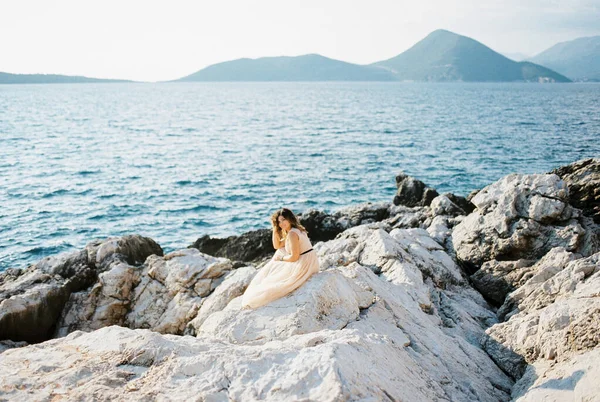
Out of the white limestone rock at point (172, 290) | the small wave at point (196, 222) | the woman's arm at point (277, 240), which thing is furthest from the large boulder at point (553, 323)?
the small wave at point (196, 222)

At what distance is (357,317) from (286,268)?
188cm

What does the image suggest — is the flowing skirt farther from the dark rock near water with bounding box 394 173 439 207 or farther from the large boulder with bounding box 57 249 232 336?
the dark rock near water with bounding box 394 173 439 207

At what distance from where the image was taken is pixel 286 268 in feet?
34.5

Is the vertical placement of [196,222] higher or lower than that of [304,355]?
lower

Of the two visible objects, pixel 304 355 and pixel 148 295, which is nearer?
pixel 304 355

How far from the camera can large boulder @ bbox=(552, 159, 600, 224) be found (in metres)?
16.6

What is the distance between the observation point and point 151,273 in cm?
1532

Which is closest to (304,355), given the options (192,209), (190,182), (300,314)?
(300,314)

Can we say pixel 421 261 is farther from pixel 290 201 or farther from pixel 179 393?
pixel 290 201

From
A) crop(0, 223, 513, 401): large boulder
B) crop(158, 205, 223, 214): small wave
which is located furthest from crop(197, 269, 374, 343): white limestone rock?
crop(158, 205, 223, 214): small wave

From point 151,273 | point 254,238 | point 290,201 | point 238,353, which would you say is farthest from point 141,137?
point 238,353

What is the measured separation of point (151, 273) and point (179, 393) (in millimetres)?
9365

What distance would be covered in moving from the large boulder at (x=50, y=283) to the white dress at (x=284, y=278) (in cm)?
707

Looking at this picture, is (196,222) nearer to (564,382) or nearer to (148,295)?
(148,295)
